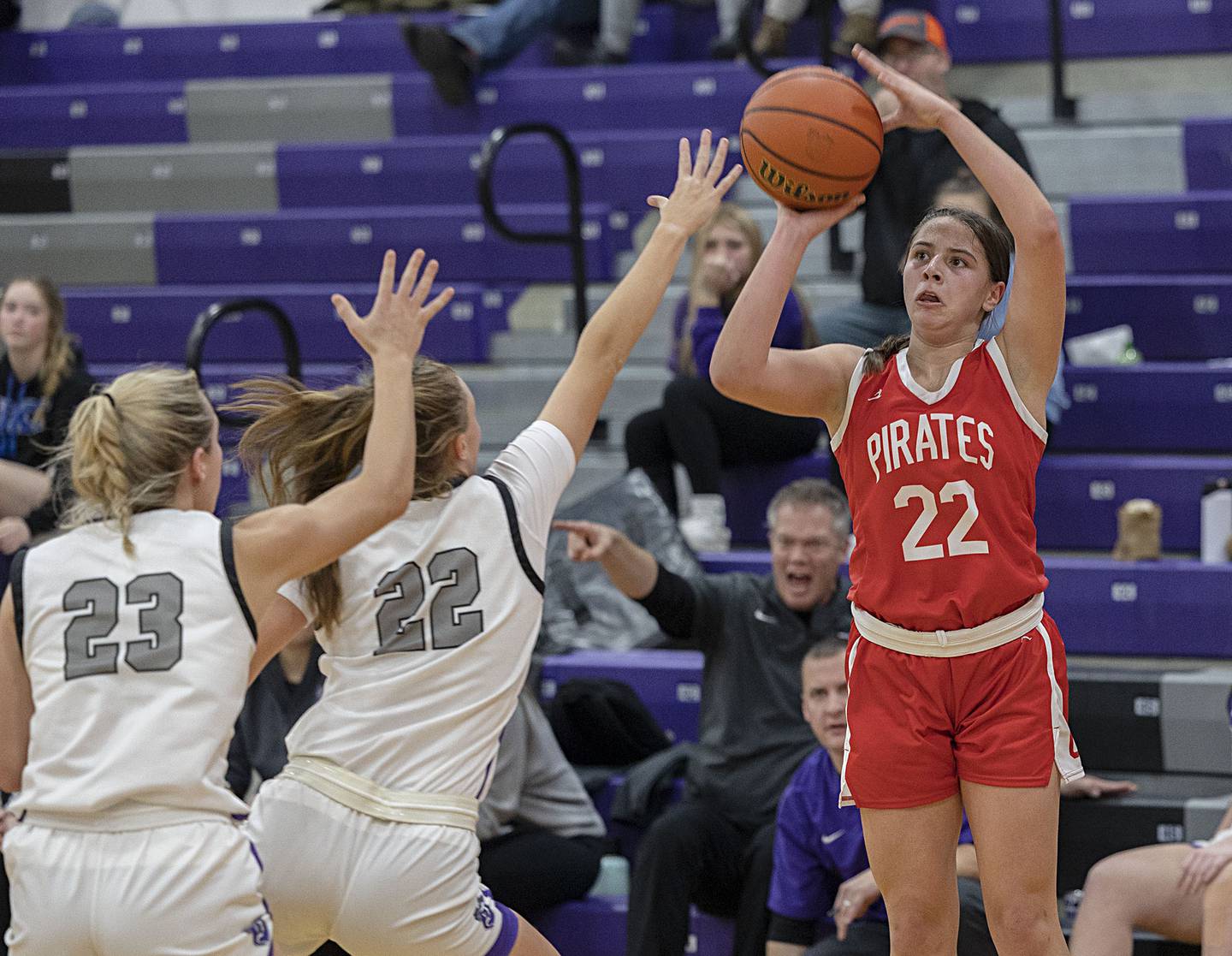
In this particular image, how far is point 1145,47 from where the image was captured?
7.86m

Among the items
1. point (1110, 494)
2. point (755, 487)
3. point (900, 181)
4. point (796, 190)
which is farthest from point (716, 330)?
point (796, 190)

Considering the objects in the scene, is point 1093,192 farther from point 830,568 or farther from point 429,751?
point 429,751

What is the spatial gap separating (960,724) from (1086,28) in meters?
5.71

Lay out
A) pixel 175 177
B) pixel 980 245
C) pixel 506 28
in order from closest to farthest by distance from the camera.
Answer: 1. pixel 980 245
2. pixel 506 28
3. pixel 175 177

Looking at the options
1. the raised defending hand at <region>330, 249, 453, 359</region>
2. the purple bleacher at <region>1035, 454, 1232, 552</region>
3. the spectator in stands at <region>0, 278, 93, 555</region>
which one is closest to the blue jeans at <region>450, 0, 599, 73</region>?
the spectator in stands at <region>0, 278, 93, 555</region>

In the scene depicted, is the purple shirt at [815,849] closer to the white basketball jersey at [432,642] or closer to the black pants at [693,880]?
the black pants at [693,880]

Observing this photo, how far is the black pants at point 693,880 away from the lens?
4.46m

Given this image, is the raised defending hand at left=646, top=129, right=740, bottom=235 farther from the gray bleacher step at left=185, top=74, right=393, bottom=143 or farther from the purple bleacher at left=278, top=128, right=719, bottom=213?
the gray bleacher step at left=185, top=74, right=393, bottom=143

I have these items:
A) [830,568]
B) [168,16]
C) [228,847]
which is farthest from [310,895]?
[168,16]

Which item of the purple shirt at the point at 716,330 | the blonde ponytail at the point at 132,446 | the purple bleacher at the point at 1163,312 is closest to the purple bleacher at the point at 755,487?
the purple shirt at the point at 716,330

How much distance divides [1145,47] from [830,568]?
4233 millimetres

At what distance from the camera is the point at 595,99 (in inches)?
336

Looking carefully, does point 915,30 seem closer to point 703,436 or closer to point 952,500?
point 703,436

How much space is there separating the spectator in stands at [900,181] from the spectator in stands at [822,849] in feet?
6.74
